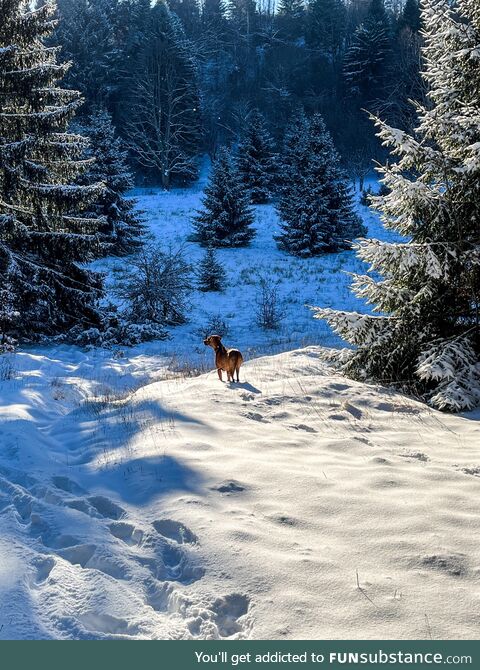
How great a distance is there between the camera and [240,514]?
3439 millimetres

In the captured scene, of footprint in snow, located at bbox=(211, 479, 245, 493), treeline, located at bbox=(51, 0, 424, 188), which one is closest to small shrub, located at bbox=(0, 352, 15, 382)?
footprint in snow, located at bbox=(211, 479, 245, 493)

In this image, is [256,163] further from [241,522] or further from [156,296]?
[241,522]

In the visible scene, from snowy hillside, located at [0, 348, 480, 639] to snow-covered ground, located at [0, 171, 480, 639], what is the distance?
12 mm

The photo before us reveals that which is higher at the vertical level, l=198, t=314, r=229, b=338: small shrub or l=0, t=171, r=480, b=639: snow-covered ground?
l=0, t=171, r=480, b=639: snow-covered ground

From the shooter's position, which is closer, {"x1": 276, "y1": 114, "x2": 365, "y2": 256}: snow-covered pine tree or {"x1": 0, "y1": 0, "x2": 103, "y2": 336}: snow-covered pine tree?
{"x1": 0, "y1": 0, "x2": 103, "y2": 336}: snow-covered pine tree

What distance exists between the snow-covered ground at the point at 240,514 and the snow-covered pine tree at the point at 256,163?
2628 cm

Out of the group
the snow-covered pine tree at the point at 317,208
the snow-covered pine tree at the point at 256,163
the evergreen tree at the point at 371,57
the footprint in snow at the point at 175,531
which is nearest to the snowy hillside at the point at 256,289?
the snow-covered pine tree at the point at 317,208

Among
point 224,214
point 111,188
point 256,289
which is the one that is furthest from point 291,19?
point 256,289

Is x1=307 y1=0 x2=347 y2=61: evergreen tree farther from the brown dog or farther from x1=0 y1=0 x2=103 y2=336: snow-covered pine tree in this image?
the brown dog

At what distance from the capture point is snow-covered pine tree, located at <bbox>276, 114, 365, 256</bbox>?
2388 cm
